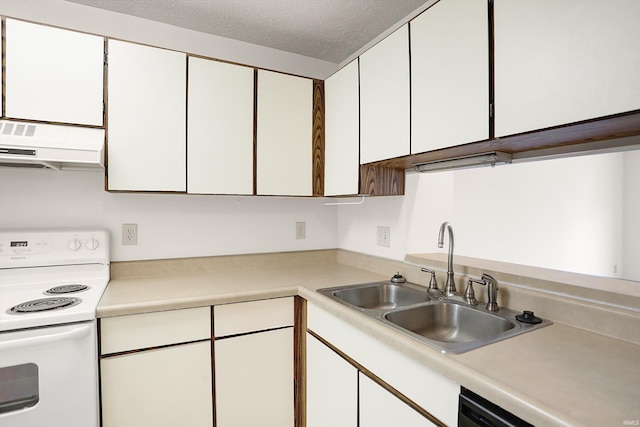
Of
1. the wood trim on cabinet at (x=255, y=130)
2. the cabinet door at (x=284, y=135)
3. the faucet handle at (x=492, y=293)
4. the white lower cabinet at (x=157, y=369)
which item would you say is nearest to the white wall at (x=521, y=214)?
the faucet handle at (x=492, y=293)

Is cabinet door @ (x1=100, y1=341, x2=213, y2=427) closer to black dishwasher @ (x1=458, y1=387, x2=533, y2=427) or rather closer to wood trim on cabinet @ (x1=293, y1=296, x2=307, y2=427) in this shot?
wood trim on cabinet @ (x1=293, y1=296, x2=307, y2=427)

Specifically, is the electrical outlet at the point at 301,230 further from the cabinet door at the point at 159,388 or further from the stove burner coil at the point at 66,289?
the stove burner coil at the point at 66,289

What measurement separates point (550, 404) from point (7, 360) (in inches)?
64.7

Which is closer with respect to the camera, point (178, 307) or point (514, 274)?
point (514, 274)

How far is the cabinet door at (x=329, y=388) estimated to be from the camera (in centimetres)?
136

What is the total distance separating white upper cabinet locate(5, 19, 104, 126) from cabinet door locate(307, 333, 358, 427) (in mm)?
1526

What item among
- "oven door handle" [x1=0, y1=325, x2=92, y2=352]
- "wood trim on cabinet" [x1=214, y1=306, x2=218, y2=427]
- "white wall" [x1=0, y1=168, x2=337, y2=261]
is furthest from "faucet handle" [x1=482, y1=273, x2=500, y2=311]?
"oven door handle" [x1=0, y1=325, x2=92, y2=352]

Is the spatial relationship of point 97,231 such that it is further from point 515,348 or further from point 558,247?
point 558,247

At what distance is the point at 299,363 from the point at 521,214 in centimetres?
139

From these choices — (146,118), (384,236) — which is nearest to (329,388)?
(384,236)

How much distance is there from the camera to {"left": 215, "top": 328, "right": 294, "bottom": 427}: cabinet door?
5.28 feet

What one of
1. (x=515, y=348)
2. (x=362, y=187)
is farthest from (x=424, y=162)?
(x=515, y=348)

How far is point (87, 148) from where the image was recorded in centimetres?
146

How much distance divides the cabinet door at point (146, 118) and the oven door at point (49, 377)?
71 cm
